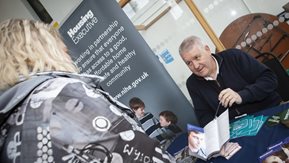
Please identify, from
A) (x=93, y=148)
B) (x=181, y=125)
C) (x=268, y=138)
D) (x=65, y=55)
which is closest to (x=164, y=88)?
(x=181, y=125)

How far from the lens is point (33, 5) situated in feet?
13.5

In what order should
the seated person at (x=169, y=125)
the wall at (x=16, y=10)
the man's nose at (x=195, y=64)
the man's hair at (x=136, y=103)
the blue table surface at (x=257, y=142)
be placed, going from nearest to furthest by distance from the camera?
the blue table surface at (x=257, y=142) → the man's nose at (x=195, y=64) → the seated person at (x=169, y=125) → the man's hair at (x=136, y=103) → the wall at (x=16, y=10)

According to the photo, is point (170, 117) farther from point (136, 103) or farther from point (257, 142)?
point (257, 142)

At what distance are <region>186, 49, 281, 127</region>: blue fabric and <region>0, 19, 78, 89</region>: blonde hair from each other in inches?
48.6

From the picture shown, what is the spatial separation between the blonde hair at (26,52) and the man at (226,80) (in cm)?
123

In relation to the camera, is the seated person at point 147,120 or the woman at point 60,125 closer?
the woman at point 60,125

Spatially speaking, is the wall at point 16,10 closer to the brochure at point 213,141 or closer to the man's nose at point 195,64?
the man's nose at point 195,64

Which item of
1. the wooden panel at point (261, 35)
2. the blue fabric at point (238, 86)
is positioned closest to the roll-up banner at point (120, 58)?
the blue fabric at point (238, 86)

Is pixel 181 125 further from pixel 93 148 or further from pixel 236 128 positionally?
pixel 93 148

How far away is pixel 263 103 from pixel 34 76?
1.54 m

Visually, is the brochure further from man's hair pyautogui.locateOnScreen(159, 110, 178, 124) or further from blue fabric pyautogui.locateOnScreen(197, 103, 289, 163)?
man's hair pyautogui.locateOnScreen(159, 110, 178, 124)

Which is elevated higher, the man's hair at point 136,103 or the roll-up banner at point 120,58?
the roll-up banner at point 120,58

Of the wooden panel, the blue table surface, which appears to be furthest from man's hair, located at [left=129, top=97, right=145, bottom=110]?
the blue table surface

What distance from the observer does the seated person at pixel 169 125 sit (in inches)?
99.3
